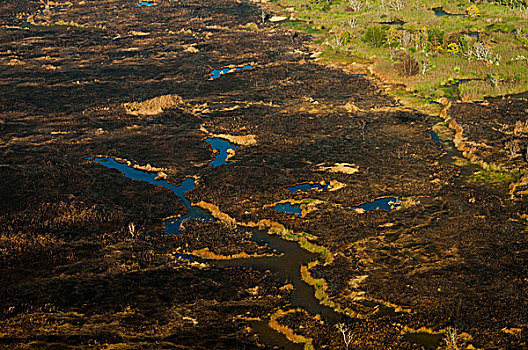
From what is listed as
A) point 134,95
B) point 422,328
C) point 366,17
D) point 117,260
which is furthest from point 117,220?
point 366,17

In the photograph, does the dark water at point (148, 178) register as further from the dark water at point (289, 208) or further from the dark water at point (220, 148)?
the dark water at point (289, 208)

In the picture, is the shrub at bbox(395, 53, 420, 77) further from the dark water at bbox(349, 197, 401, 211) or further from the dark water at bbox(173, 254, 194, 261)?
the dark water at bbox(173, 254, 194, 261)

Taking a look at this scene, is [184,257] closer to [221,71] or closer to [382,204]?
[382,204]

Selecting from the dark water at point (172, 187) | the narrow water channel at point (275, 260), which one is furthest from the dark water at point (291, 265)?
the dark water at point (172, 187)

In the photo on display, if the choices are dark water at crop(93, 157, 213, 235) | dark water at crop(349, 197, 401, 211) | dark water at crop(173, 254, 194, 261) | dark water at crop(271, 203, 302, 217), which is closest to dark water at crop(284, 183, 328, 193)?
dark water at crop(271, 203, 302, 217)

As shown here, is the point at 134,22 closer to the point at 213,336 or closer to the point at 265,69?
the point at 265,69

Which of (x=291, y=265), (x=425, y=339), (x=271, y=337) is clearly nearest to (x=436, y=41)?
(x=291, y=265)
